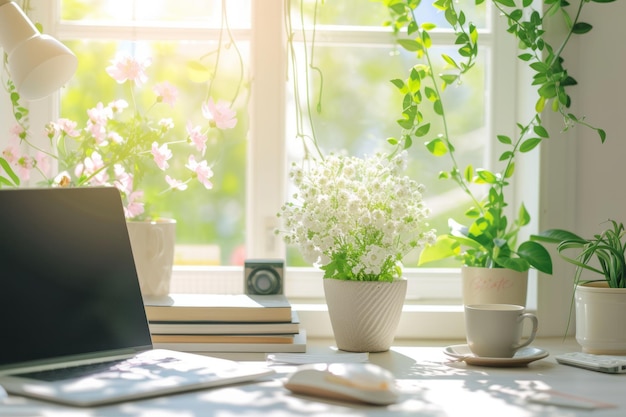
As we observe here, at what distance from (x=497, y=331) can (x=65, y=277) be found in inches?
30.4

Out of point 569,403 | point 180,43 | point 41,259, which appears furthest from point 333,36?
point 569,403

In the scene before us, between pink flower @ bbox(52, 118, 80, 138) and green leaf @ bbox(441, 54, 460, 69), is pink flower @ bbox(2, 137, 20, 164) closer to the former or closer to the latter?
pink flower @ bbox(52, 118, 80, 138)

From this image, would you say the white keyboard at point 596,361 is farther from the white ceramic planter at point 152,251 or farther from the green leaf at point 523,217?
the white ceramic planter at point 152,251

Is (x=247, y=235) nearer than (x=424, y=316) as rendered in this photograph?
Result: No

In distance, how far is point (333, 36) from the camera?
2299 millimetres

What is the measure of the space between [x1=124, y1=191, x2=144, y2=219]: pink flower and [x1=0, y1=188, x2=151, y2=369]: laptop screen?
30cm

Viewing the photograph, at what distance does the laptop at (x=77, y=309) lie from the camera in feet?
4.56

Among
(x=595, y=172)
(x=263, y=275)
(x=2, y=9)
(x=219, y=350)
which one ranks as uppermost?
(x=2, y=9)

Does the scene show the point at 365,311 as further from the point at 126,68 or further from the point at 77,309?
the point at 126,68

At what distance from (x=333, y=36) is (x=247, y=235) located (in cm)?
53

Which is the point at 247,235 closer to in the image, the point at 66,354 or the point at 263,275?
the point at 263,275

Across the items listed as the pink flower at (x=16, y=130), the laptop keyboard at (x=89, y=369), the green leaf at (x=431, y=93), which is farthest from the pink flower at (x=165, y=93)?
the laptop keyboard at (x=89, y=369)

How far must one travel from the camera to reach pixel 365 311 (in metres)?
1.87

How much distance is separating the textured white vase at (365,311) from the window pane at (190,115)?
50cm
